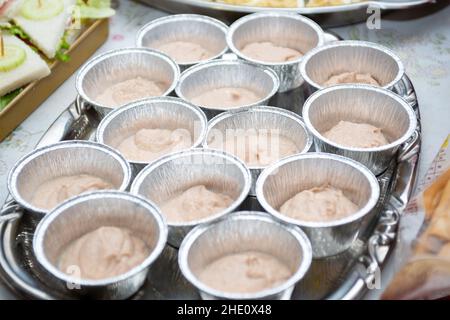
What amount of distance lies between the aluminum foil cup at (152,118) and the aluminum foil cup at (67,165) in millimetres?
142

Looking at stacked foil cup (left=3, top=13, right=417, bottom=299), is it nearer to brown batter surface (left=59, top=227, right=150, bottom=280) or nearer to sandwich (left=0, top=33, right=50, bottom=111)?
brown batter surface (left=59, top=227, right=150, bottom=280)

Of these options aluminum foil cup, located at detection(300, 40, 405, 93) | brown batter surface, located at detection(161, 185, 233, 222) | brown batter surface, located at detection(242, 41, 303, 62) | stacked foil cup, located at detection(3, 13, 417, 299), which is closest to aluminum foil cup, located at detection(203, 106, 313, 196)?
stacked foil cup, located at detection(3, 13, 417, 299)

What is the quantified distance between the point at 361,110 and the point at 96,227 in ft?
4.33

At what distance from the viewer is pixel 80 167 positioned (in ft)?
8.43

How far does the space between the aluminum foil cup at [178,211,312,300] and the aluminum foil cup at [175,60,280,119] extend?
904mm

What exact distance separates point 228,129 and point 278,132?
0.73 ft

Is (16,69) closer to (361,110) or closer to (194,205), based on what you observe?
(194,205)

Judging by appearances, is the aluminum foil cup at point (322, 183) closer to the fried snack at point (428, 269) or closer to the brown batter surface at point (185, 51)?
the fried snack at point (428, 269)

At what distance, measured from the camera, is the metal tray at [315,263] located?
2124 mm

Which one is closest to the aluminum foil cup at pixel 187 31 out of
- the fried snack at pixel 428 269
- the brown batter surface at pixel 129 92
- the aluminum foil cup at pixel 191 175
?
the brown batter surface at pixel 129 92

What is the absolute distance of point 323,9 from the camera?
3.38m

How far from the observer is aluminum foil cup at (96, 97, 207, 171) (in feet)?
8.86
